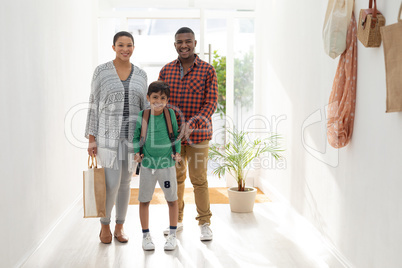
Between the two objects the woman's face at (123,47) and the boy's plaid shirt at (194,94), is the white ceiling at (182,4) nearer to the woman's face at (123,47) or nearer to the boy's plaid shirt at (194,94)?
the boy's plaid shirt at (194,94)

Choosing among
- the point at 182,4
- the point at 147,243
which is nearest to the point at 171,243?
the point at 147,243

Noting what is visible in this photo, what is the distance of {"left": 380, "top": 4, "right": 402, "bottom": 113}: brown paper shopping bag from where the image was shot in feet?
5.26

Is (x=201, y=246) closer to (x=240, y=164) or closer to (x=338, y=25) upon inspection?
(x=240, y=164)

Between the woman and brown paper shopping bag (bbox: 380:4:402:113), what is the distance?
5.08 feet

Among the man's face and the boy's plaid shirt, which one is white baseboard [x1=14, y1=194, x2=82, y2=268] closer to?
the boy's plaid shirt

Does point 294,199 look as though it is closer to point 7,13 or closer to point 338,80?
point 338,80

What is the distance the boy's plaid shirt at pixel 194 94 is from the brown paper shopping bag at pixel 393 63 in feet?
4.52

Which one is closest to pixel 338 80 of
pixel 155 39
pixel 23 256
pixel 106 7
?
pixel 23 256

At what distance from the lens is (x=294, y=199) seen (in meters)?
3.29

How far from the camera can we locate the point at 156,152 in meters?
2.62

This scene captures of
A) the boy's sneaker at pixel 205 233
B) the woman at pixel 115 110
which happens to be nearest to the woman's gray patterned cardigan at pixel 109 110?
the woman at pixel 115 110

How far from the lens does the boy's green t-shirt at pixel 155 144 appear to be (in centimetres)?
263

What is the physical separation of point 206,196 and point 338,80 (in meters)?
1.27

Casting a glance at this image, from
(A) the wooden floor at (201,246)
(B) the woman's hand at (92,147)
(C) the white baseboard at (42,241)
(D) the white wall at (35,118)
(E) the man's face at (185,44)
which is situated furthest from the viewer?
(E) the man's face at (185,44)
